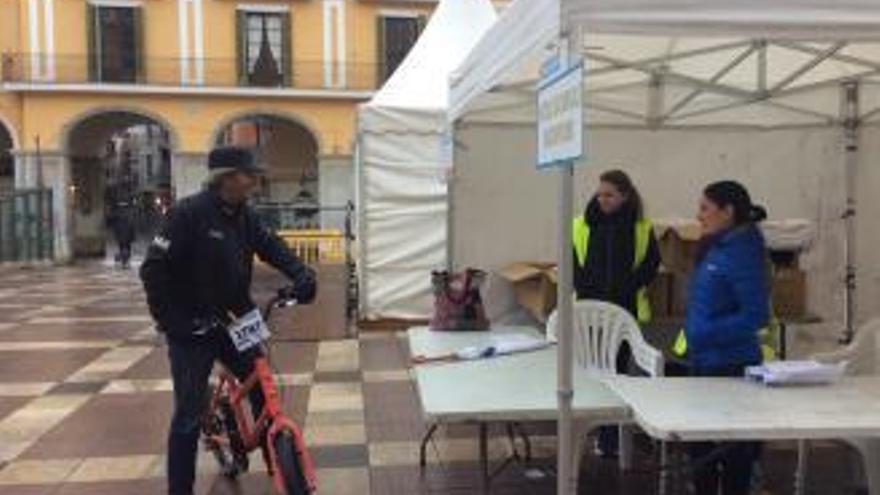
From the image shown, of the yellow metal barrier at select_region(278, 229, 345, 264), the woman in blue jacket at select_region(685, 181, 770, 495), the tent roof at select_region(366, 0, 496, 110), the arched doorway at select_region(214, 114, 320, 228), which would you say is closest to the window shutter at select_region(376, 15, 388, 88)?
the arched doorway at select_region(214, 114, 320, 228)

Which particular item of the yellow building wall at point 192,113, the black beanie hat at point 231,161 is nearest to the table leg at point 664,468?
the black beanie hat at point 231,161

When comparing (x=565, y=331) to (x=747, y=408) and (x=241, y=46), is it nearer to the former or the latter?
(x=747, y=408)

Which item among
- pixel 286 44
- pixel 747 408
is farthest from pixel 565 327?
pixel 286 44

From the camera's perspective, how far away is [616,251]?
6.29 m

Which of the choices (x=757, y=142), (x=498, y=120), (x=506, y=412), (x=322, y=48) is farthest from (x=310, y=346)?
(x=322, y=48)

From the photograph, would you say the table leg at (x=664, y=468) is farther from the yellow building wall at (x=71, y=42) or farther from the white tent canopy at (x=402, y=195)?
the yellow building wall at (x=71, y=42)

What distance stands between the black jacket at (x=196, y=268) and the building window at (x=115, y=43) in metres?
32.3

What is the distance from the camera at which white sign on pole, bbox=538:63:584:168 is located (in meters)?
3.78

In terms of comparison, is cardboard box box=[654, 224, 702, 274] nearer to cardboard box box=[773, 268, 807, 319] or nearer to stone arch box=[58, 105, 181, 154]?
cardboard box box=[773, 268, 807, 319]

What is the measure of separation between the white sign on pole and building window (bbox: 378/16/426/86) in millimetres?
33141

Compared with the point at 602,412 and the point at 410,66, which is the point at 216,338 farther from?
the point at 410,66

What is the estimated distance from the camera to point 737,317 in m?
4.82

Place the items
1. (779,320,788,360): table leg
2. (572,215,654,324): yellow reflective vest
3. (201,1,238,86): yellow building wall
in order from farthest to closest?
(201,1,238,86): yellow building wall
(779,320,788,360): table leg
(572,215,654,324): yellow reflective vest

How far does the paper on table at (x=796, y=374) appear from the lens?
458 cm
